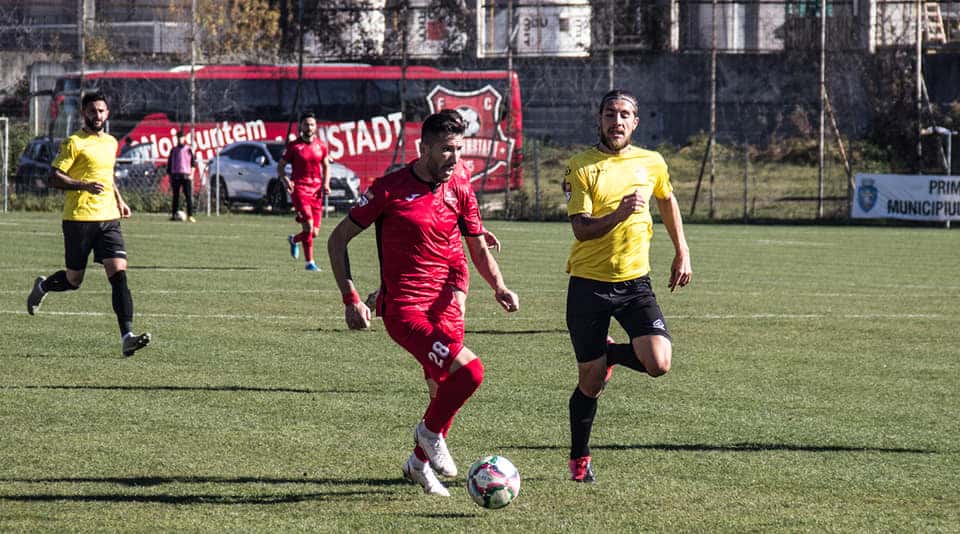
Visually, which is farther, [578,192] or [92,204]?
[92,204]

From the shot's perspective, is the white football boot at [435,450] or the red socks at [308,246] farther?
the red socks at [308,246]

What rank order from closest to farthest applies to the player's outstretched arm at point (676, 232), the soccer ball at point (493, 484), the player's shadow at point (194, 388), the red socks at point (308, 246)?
the soccer ball at point (493, 484) < the player's outstretched arm at point (676, 232) < the player's shadow at point (194, 388) < the red socks at point (308, 246)

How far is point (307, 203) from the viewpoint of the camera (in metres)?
20.2

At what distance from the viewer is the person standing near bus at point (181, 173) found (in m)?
32.8

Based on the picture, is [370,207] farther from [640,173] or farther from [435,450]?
[640,173]

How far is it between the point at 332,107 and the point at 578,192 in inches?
1250

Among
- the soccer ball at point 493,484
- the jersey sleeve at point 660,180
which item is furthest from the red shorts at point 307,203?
the soccer ball at point 493,484

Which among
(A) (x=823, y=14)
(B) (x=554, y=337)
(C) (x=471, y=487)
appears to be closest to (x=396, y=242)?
(C) (x=471, y=487)

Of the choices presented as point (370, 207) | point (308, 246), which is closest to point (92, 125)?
point (370, 207)

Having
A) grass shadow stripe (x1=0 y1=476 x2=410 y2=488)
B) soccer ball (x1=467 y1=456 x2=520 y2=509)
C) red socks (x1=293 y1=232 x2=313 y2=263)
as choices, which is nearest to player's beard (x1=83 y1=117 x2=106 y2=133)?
grass shadow stripe (x1=0 y1=476 x2=410 y2=488)

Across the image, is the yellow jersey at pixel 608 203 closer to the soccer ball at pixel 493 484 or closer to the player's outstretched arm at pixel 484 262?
the player's outstretched arm at pixel 484 262

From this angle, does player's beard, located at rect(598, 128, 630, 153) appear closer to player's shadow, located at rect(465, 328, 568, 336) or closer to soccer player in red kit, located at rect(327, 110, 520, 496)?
soccer player in red kit, located at rect(327, 110, 520, 496)

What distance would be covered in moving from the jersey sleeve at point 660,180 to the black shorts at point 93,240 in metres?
5.70

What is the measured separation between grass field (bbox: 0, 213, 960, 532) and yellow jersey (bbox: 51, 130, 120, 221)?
1.09 metres
